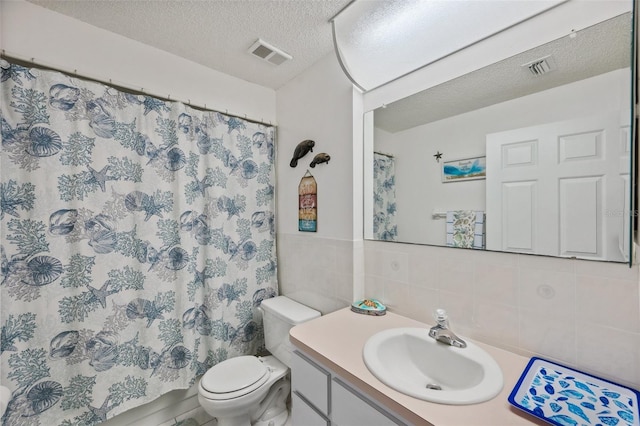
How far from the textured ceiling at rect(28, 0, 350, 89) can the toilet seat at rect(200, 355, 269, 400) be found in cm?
187

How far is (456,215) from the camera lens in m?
1.12

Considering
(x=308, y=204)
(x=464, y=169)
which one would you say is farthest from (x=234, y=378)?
(x=464, y=169)

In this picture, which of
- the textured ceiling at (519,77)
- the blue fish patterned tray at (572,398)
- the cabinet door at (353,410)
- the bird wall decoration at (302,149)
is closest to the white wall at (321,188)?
the bird wall decoration at (302,149)

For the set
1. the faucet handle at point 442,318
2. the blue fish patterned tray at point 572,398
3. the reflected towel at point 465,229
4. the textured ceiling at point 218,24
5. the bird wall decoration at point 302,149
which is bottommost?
the blue fish patterned tray at point 572,398

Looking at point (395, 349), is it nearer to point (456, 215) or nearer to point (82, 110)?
point (456, 215)

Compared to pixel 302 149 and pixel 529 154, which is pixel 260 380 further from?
pixel 529 154

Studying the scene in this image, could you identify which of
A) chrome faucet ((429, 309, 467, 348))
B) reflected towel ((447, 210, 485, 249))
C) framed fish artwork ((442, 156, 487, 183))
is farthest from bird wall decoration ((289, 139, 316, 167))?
chrome faucet ((429, 309, 467, 348))

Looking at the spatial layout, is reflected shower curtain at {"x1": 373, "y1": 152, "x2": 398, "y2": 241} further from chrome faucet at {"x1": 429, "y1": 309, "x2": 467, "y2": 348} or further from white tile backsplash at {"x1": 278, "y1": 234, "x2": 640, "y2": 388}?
chrome faucet at {"x1": 429, "y1": 309, "x2": 467, "y2": 348}

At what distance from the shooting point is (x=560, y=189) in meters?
0.86

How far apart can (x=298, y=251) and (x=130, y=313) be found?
3.28 ft

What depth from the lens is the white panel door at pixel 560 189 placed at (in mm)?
770

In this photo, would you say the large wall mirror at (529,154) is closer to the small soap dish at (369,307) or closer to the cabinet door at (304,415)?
the small soap dish at (369,307)

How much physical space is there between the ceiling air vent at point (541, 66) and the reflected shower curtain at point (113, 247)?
5.12ft

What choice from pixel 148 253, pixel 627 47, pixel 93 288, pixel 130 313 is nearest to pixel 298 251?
pixel 148 253
